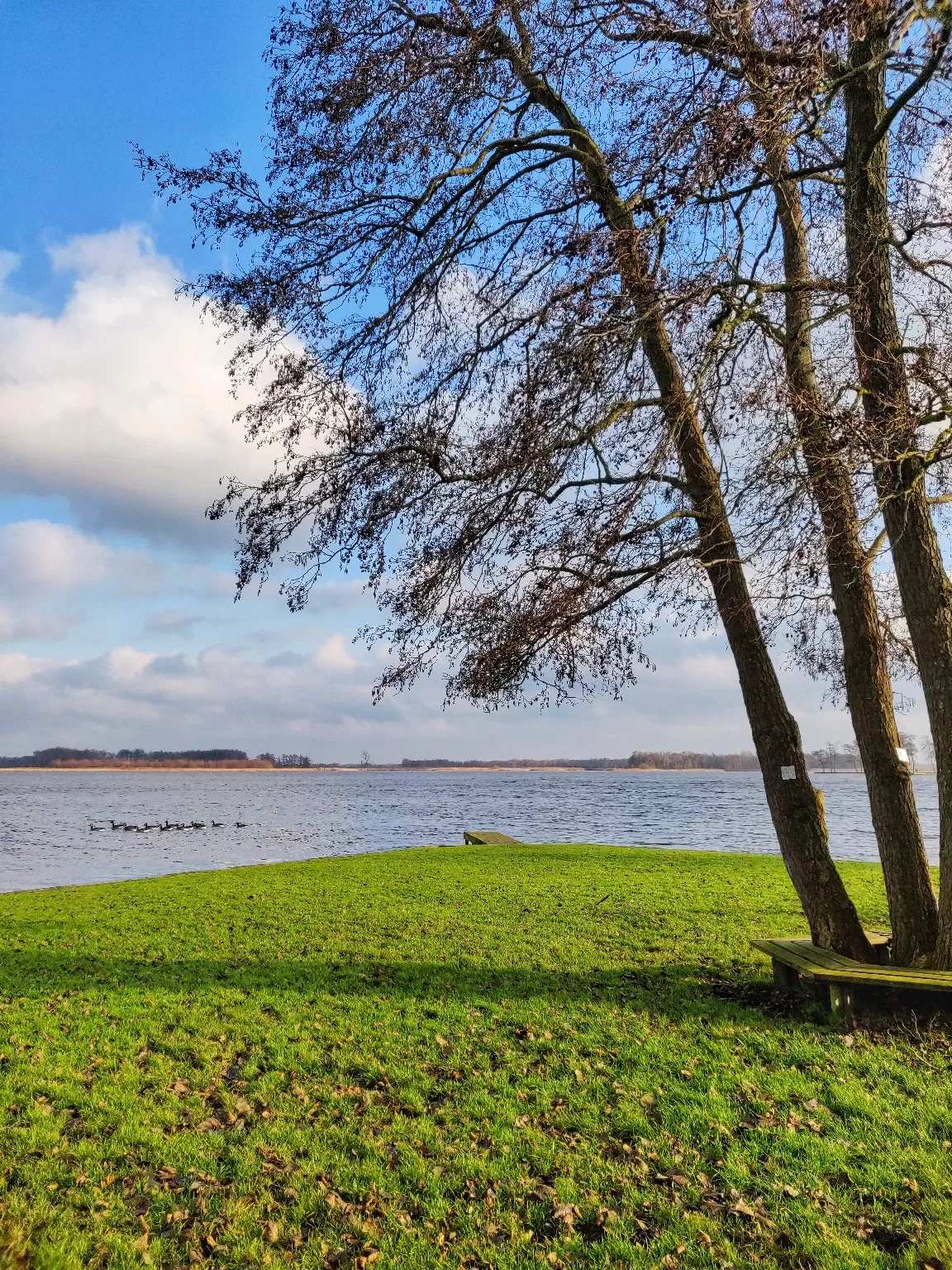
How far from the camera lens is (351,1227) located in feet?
13.0

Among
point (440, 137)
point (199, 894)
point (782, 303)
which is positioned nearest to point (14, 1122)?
point (440, 137)

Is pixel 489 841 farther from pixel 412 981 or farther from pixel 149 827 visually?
pixel 149 827

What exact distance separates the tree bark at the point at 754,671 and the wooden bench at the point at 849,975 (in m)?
0.33

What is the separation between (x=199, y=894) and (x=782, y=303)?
13.7 meters

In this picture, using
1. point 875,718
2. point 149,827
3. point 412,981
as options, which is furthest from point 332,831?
point 875,718

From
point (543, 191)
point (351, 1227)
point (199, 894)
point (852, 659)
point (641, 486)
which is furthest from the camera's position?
point (199, 894)

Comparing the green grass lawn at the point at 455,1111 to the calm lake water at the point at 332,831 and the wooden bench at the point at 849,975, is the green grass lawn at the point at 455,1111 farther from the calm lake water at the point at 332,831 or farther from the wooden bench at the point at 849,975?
the calm lake water at the point at 332,831

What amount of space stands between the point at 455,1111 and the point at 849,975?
11.4 ft

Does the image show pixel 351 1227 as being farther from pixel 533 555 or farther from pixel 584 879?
pixel 584 879

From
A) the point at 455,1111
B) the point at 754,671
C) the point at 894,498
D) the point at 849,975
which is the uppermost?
the point at 894,498

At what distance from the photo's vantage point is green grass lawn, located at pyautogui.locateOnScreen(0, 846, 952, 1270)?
384cm

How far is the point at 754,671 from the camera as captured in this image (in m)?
7.73

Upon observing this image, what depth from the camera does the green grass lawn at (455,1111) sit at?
3.84m

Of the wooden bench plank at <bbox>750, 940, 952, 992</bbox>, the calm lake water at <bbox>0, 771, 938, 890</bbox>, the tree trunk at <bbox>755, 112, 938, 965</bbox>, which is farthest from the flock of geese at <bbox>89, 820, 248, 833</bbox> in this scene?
the tree trunk at <bbox>755, 112, 938, 965</bbox>
